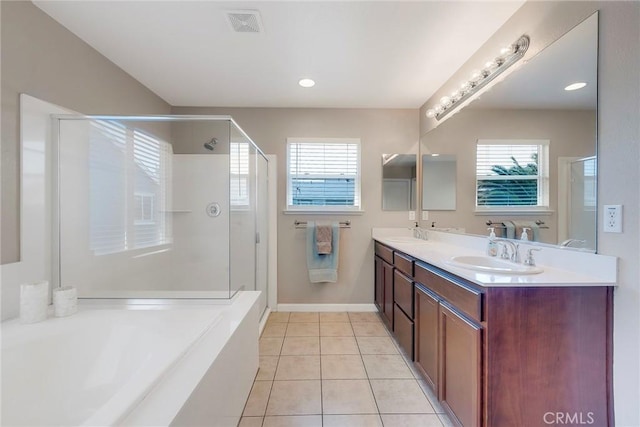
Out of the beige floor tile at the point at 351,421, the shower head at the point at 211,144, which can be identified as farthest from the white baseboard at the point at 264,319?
the shower head at the point at 211,144

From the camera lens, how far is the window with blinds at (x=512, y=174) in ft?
5.12

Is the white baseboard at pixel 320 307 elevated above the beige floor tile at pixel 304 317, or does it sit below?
above

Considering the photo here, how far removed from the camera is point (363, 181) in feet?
10.3

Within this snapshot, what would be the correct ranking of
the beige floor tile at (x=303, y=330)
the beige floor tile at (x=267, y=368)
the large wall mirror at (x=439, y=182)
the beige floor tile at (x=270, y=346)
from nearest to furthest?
the beige floor tile at (x=267, y=368)
the beige floor tile at (x=270, y=346)
the large wall mirror at (x=439, y=182)
the beige floor tile at (x=303, y=330)

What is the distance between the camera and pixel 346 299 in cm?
313

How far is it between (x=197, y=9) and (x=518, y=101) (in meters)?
2.02

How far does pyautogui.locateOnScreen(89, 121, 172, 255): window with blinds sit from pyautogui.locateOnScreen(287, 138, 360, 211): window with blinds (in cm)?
130

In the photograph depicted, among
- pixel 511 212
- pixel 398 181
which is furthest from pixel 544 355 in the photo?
pixel 398 181

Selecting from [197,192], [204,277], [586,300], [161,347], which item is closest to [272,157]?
[197,192]

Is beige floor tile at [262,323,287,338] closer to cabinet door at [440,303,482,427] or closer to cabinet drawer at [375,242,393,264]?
cabinet drawer at [375,242,393,264]

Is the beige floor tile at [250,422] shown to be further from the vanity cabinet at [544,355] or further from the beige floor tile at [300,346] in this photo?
the vanity cabinet at [544,355]

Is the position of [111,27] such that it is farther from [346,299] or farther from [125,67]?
[346,299]

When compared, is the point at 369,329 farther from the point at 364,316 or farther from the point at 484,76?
the point at 484,76

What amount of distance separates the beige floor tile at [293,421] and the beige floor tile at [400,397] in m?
0.39
